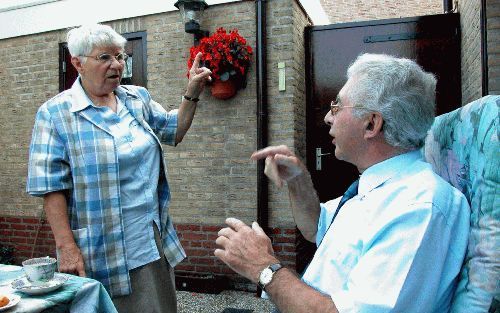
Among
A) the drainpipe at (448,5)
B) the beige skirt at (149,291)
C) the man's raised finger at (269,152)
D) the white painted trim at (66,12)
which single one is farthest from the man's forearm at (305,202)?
the drainpipe at (448,5)

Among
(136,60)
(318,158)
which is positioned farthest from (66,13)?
(318,158)

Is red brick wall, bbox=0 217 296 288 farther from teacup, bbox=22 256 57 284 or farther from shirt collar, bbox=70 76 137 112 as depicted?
teacup, bbox=22 256 57 284

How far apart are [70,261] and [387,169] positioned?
1.37m

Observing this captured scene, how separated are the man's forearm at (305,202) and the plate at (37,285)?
3.21ft

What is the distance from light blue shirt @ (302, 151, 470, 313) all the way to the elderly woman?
98 cm

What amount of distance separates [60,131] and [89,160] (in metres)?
0.18

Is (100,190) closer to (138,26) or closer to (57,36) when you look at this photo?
(138,26)

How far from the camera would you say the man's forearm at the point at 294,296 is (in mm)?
1198

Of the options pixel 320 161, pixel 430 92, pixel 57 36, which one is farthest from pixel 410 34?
pixel 57 36

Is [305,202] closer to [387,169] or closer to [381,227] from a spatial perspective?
[387,169]

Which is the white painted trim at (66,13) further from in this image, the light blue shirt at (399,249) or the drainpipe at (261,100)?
the light blue shirt at (399,249)

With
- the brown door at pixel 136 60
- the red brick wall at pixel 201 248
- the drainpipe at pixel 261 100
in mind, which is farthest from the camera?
the brown door at pixel 136 60

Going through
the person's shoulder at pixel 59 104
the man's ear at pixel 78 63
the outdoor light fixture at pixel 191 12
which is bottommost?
the person's shoulder at pixel 59 104

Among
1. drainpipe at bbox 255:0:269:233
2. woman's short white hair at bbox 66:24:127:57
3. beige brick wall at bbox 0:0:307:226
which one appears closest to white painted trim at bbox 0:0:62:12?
beige brick wall at bbox 0:0:307:226
